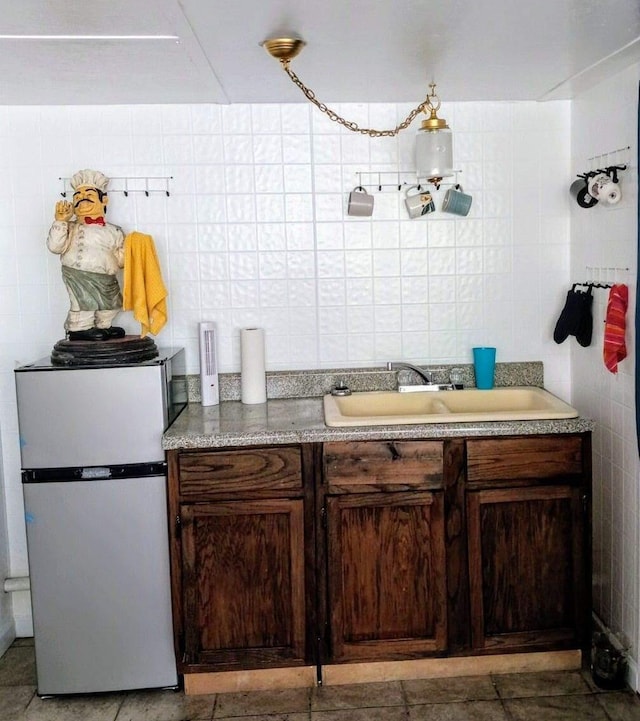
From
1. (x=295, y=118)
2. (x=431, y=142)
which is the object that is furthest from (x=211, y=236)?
(x=431, y=142)

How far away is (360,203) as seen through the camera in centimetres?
292

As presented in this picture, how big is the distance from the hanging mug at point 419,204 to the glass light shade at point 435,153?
0.22m

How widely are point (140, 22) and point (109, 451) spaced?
1.30 m

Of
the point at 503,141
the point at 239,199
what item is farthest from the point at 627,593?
the point at 239,199

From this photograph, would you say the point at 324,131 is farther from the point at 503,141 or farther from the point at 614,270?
the point at 614,270

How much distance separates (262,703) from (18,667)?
37.9 inches

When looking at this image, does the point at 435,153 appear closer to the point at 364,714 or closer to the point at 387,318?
the point at 387,318

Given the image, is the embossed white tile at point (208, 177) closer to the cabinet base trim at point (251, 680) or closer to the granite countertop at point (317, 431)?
the granite countertop at point (317, 431)

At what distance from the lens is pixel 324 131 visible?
2.96 meters

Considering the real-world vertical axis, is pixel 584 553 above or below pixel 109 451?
below

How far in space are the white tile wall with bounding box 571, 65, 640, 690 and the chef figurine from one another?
1.74m

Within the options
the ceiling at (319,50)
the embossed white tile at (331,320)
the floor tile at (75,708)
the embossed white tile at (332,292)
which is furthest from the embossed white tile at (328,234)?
the floor tile at (75,708)

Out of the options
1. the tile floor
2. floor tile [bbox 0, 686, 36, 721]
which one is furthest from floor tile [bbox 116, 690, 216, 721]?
floor tile [bbox 0, 686, 36, 721]

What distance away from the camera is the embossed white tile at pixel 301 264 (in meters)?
3.02
